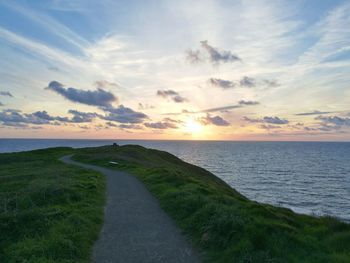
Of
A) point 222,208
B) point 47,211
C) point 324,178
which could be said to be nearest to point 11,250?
point 47,211

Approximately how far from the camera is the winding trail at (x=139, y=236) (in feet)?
36.7

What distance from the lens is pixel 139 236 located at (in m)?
13.6

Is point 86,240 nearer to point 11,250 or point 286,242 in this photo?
point 11,250

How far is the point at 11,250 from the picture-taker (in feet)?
36.2

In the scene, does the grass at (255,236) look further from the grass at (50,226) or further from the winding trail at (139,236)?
the grass at (50,226)

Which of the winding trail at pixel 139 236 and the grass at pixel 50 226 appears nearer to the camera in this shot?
the grass at pixel 50 226

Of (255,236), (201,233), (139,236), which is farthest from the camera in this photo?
(139,236)

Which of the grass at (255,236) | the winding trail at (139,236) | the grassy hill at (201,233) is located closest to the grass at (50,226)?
the grassy hill at (201,233)

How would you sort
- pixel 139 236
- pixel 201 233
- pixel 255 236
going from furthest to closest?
pixel 139 236 → pixel 201 233 → pixel 255 236

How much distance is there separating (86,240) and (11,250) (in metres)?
2.77

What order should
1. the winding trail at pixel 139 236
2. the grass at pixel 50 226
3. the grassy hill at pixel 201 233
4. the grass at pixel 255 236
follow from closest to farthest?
the grass at pixel 255 236 < the grassy hill at pixel 201 233 < the grass at pixel 50 226 < the winding trail at pixel 139 236

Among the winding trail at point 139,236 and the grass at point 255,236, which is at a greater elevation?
the grass at point 255,236

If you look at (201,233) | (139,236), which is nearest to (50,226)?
(139,236)

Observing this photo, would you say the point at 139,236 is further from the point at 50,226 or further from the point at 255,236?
the point at 255,236
